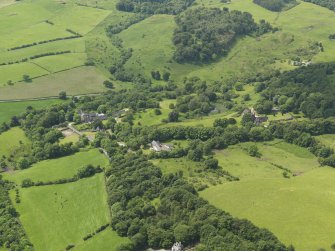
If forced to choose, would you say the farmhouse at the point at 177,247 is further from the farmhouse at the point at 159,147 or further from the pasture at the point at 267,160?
the farmhouse at the point at 159,147

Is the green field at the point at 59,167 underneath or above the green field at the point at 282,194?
underneath

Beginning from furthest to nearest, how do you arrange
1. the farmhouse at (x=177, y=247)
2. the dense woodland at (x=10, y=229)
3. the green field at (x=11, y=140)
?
the green field at (x=11, y=140), the dense woodland at (x=10, y=229), the farmhouse at (x=177, y=247)

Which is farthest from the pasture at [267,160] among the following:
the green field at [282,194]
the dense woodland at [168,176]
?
the dense woodland at [168,176]

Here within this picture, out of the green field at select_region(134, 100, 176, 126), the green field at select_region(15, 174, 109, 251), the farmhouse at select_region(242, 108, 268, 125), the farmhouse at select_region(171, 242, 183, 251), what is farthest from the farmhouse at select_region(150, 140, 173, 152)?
the farmhouse at select_region(171, 242, 183, 251)

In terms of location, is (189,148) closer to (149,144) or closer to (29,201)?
(149,144)

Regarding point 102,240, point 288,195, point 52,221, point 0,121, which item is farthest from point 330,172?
point 0,121

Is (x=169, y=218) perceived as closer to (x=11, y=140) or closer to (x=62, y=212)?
(x=62, y=212)

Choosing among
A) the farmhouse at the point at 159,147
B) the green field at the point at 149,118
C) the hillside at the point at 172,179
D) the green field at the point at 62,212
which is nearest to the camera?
the hillside at the point at 172,179
